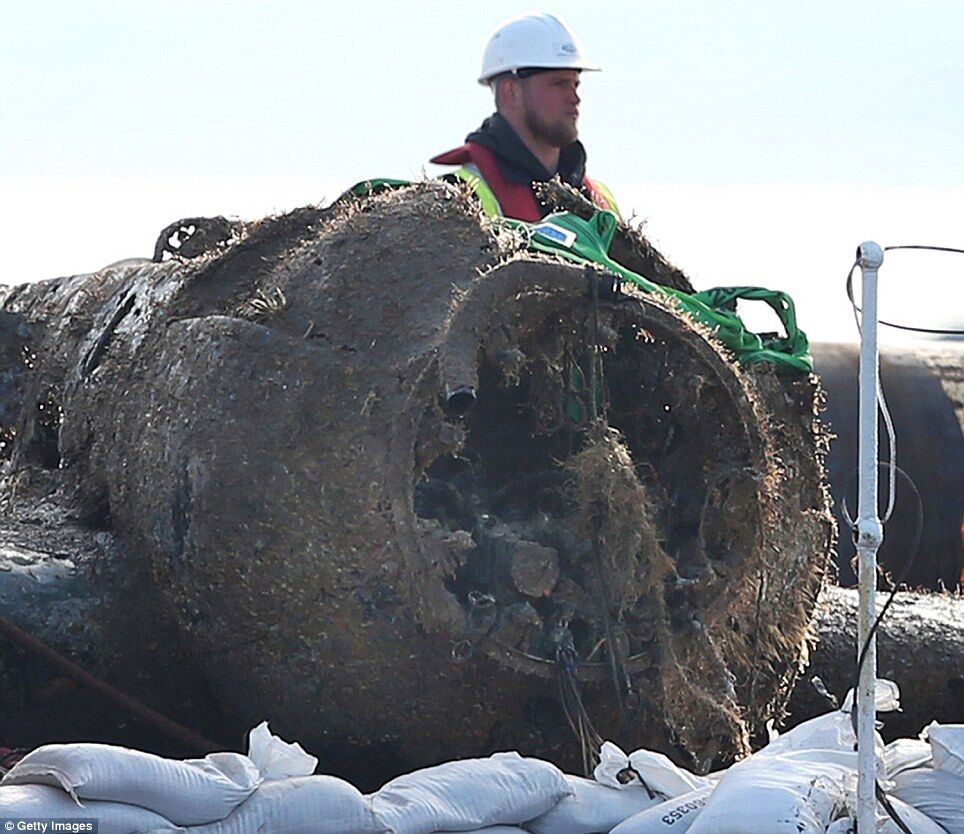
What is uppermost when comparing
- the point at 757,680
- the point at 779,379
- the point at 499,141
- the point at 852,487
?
the point at 499,141

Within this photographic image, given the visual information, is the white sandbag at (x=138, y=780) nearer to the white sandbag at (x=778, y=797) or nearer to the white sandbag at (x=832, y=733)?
the white sandbag at (x=778, y=797)

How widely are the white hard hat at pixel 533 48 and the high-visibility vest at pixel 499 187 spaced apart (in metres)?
0.40

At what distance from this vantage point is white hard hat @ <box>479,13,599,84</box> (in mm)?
5824

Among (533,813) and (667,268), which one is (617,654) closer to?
(533,813)

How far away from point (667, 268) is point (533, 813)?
1.76 m

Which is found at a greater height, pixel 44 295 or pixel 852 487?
pixel 44 295

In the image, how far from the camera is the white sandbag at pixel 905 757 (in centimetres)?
324

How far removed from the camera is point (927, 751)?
3.29 metres

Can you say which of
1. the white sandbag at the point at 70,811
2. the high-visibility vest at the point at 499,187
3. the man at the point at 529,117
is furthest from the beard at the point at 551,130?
the white sandbag at the point at 70,811

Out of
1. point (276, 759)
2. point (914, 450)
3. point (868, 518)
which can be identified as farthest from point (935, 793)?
point (914, 450)

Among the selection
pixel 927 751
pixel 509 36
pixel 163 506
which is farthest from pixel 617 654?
pixel 509 36

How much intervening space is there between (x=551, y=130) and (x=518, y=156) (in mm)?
265

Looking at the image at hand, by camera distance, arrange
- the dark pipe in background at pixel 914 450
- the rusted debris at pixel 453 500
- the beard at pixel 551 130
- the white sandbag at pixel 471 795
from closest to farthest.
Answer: the white sandbag at pixel 471 795, the rusted debris at pixel 453 500, the beard at pixel 551 130, the dark pipe in background at pixel 914 450

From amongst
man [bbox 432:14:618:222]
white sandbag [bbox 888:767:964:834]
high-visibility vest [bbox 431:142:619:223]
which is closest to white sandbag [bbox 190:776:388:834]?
white sandbag [bbox 888:767:964:834]
